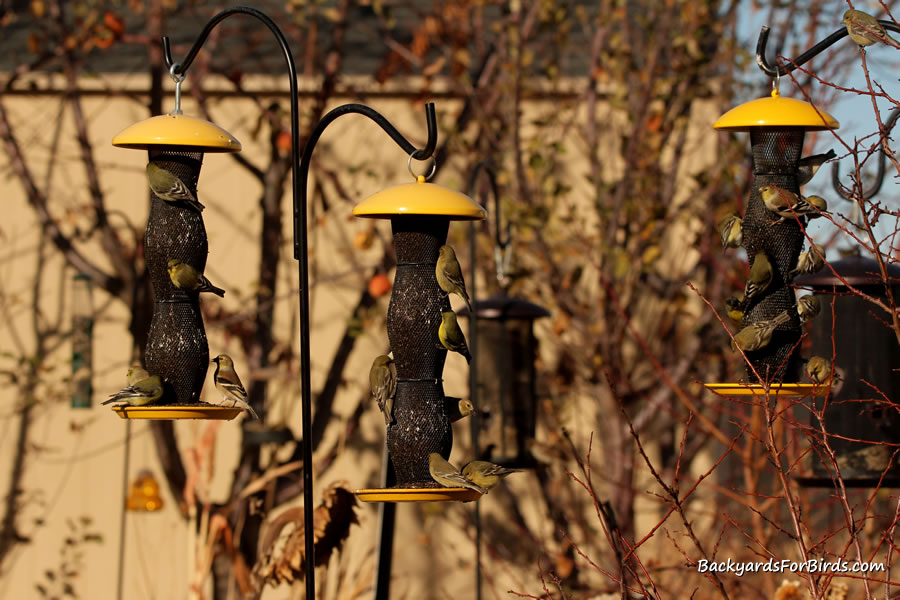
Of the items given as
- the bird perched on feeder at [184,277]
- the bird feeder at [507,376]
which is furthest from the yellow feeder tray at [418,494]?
the bird feeder at [507,376]

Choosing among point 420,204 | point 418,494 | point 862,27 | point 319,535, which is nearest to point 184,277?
point 420,204

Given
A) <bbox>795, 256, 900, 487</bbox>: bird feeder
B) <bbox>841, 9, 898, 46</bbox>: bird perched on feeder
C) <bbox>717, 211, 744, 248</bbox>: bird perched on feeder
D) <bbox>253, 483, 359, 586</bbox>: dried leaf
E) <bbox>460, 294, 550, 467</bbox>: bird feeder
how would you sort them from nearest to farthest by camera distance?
<bbox>841, 9, 898, 46</bbox>: bird perched on feeder
<bbox>717, 211, 744, 248</bbox>: bird perched on feeder
<bbox>795, 256, 900, 487</bbox>: bird feeder
<bbox>253, 483, 359, 586</bbox>: dried leaf
<bbox>460, 294, 550, 467</bbox>: bird feeder

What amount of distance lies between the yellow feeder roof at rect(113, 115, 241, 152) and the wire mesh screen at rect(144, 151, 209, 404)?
21 centimetres

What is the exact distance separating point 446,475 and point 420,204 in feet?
2.19

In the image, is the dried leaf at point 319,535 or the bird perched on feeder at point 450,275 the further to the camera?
the dried leaf at point 319,535

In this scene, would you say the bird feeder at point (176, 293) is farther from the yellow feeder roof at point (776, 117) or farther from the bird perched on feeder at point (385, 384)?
the yellow feeder roof at point (776, 117)

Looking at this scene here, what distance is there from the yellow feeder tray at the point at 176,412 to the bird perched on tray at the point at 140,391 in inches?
1.5

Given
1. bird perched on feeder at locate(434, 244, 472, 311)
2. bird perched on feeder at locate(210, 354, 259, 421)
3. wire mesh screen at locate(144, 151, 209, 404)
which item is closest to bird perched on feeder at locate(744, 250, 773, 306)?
bird perched on feeder at locate(434, 244, 472, 311)

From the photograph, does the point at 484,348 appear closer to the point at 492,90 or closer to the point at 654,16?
the point at 492,90

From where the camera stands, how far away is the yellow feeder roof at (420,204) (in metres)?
2.72

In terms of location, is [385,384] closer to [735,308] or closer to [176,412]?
[176,412]

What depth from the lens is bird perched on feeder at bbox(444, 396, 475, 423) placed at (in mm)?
2982

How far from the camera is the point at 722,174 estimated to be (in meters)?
6.09

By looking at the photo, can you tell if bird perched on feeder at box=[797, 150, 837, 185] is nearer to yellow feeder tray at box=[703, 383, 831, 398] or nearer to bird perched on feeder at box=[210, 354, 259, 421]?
yellow feeder tray at box=[703, 383, 831, 398]
